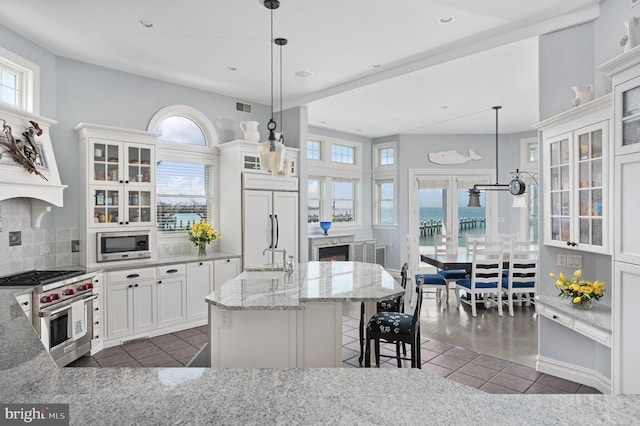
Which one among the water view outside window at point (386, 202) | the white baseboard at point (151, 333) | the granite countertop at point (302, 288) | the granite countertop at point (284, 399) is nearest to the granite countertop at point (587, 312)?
the granite countertop at point (302, 288)

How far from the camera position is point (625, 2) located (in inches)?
115

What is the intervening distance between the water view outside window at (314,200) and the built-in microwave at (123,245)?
3539 millimetres

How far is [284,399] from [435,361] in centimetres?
324

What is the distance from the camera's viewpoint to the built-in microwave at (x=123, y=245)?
14.0ft

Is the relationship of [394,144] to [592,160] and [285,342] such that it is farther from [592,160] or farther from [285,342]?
[285,342]

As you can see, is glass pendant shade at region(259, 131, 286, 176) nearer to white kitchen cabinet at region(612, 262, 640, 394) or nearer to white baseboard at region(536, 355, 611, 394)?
white kitchen cabinet at region(612, 262, 640, 394)

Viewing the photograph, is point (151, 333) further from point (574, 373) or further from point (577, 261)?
point (577, 261)

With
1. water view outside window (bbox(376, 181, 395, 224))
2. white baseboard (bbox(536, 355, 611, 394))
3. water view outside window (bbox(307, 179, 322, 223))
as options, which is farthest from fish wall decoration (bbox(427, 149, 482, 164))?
white baseboard (bbox(536, 355, 611, 394))

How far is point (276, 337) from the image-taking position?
281cm

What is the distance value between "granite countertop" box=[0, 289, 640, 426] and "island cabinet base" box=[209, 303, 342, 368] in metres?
1.56

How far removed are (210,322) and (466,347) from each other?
9.52 feet

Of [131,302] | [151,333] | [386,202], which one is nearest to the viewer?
[131,302]

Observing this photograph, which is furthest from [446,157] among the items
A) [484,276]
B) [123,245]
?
[123,245]

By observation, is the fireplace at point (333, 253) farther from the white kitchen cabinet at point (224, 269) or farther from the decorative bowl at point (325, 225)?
the white kitchen cabinet at point (224, 269)
